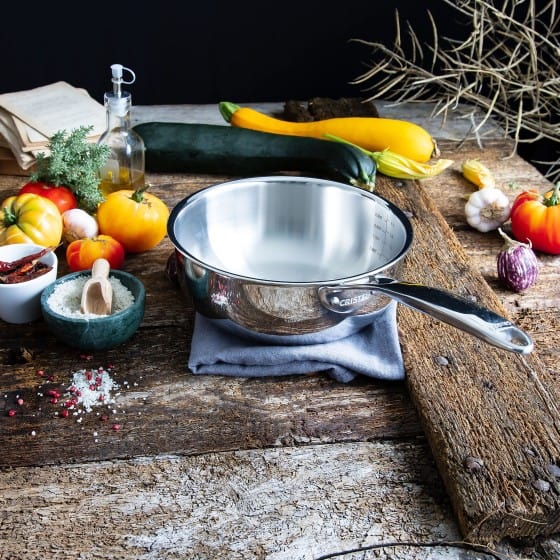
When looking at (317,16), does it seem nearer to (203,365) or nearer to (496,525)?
(203,365)

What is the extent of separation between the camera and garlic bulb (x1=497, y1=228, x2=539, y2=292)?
126 centimetres

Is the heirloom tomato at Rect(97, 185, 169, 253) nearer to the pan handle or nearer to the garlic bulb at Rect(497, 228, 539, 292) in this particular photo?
the pan handle

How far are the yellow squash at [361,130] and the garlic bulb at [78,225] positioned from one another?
0.61 metres

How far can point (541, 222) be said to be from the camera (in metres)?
1.37

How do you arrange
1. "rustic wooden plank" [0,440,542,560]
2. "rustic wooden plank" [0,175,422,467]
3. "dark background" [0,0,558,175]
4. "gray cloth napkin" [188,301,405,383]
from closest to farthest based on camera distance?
"rustic wooden plank" [0,440,542,560], "rustic wooden plank" [0,175,422,467], "gray cloth napkin" [188,301,405,383], "dark background" [0,0,558,175]

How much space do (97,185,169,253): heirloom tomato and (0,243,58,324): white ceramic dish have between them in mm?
172

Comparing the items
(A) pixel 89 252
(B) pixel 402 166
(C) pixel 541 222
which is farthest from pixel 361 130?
(A) pixel 89 252

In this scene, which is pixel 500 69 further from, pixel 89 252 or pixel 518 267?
pixel 89 252

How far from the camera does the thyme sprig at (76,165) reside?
138 cm

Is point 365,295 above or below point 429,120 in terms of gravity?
above

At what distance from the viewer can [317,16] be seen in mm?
2336

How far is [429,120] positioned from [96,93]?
1.06 meters

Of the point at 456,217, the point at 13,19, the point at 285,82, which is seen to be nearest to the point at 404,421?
the point at 456,217

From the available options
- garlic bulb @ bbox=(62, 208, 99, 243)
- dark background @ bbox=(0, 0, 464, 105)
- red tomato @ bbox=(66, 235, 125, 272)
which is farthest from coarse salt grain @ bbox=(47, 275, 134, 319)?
dark background @ bbox=(0, 0, 464, 105)
